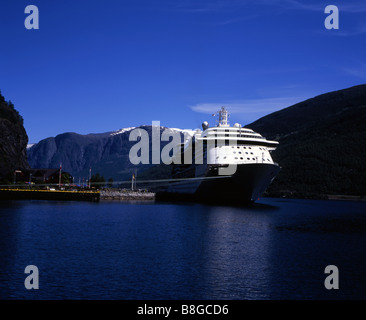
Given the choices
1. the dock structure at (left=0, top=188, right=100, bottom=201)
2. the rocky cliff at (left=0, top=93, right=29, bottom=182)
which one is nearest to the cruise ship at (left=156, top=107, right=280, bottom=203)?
the dock structure at (left=0, top=188, right=100, bottom=201)

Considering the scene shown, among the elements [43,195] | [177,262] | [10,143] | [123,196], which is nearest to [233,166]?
[177,262]

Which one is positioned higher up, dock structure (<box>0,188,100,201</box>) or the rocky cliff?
the rocky cliff

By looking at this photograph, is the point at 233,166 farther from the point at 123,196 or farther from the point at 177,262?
the point at 123,196

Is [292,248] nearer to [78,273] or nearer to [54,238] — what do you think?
[78,273]

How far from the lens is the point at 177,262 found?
93.0ft

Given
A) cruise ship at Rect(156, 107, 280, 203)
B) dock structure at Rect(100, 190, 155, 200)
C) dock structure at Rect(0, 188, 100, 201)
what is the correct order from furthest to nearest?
dock structure at Rect(100, 190, 155, 200) < dock structure at Rect(0, 188, 100, 201) < cruise ship at Rect(156, 107, 280, 203)

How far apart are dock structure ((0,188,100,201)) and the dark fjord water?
6633cm

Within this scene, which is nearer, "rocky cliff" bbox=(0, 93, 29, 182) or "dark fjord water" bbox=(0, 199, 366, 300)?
"dark fjord water" bbox=(0, 199, 366, 300)

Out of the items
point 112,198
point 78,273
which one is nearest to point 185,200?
point 112,198

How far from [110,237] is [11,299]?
20.1 metres

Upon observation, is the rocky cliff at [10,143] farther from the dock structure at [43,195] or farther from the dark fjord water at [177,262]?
the dark fjord water at [177,262]

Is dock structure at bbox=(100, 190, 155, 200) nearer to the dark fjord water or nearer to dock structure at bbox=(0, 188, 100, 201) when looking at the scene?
dock structure at bbox=(0, 188, 100, 201)

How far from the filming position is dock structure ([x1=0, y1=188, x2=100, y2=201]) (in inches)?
4241

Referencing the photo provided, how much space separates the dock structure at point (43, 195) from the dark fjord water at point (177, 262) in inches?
2611
